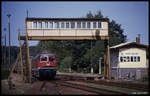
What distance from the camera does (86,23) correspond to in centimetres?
3644

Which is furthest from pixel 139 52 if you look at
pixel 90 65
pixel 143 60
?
pixel 90 65

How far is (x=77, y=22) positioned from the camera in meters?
36.3

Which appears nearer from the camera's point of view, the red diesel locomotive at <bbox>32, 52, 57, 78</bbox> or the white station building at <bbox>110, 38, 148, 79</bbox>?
the red diesel locomotive at <bbox>32, 52, 57, 78</bbox>

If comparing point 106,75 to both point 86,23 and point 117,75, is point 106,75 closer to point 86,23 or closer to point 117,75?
point 117,75

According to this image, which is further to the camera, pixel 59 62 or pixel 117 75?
pixel 59 62

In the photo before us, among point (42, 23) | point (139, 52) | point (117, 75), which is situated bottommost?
point (117, 75)

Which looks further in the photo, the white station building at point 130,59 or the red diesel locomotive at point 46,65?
the white station building at point 130,59

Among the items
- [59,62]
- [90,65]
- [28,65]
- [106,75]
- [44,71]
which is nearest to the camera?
[28,65]

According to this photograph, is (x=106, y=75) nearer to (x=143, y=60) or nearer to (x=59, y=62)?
(x=143, y=60)

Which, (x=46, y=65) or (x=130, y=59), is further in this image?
(x=130, y=59)

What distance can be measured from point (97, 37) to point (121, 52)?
4.28 metres

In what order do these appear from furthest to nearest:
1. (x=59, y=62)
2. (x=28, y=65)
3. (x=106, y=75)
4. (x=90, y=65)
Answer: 1. (x=59, y=62)
2. (x=90, y=65)
3. (x=106, y=75)
4. (x=28, y=65)

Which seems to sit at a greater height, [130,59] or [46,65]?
[130,59]

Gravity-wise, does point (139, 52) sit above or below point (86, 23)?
below
